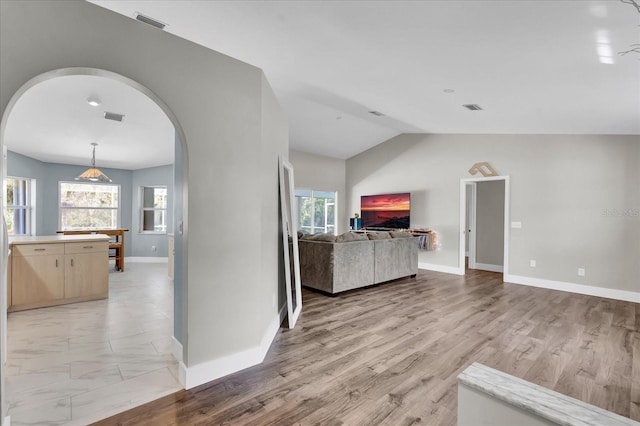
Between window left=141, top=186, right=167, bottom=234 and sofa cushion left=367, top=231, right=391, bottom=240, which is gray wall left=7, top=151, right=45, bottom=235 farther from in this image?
sofa cushion left=367, top=231, right=391, bottom=240

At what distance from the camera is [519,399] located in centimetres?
93

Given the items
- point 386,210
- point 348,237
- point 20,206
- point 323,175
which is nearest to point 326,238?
point 348,237

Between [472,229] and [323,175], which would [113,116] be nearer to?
[323,175]

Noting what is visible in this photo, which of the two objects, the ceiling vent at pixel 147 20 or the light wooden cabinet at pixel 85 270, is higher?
the ceiling vent at pixel 147 20

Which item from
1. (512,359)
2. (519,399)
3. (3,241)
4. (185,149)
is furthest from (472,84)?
(3,241)

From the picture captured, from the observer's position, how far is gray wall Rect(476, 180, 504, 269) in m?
7.25

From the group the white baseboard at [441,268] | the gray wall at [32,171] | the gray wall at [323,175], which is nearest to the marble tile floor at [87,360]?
the gray wall at [32,171]

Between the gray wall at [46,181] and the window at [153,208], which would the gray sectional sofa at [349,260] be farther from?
the gray wall at [46,181]

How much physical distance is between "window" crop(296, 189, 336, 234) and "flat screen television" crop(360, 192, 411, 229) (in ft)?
3.33

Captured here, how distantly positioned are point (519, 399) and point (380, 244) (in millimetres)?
4519

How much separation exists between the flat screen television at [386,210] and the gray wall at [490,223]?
1.77 m

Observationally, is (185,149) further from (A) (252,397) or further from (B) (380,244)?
(B) (380,244)

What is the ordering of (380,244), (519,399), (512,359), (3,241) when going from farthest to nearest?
(380,244), (512,359), (3,241), (519,399)

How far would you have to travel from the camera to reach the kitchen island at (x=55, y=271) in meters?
4.15
